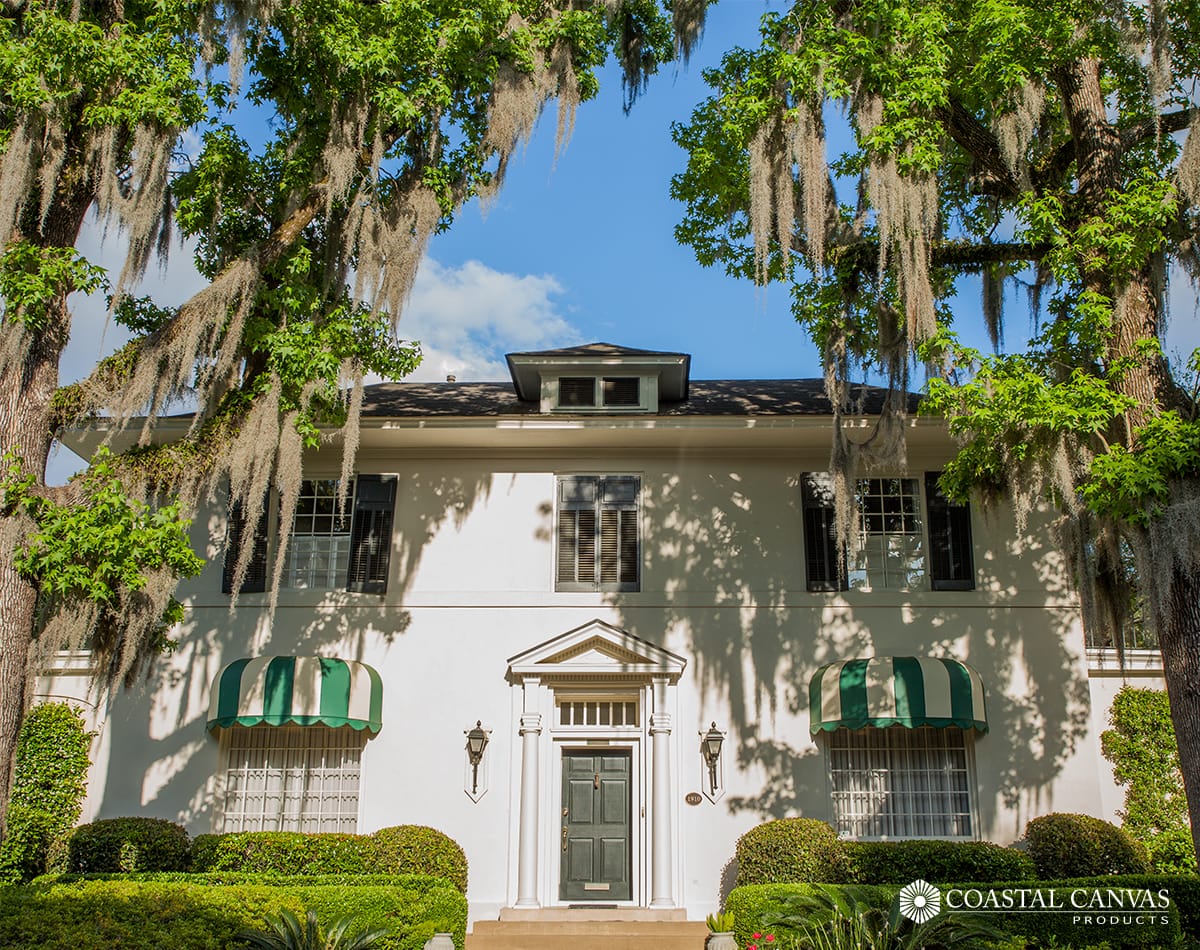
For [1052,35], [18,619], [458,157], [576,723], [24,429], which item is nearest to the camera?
[18,619]

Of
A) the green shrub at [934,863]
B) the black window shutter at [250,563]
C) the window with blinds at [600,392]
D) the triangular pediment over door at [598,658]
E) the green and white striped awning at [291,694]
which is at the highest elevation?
the window with blinds at [600,392]

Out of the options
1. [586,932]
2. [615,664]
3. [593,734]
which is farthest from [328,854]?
[615,664]

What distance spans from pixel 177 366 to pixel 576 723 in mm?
6207

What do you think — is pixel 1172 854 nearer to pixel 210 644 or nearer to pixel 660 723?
pixel 660 723

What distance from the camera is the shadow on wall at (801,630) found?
12180mm

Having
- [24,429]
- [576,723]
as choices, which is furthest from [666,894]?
[24,429]

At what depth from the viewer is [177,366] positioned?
9.90 metres

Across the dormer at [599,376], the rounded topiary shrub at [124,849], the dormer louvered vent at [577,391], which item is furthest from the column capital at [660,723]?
the rounded topiary shrub at [124,849]

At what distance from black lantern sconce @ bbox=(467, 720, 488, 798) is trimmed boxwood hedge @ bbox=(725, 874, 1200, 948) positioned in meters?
3.32

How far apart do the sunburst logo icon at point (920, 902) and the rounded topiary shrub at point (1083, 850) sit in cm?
250

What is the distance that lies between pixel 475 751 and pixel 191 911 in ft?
15.1

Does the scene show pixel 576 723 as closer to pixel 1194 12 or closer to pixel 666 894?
pixel 666 894

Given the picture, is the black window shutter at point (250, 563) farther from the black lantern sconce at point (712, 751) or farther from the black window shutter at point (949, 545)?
the black window shutter at point (949, 545)

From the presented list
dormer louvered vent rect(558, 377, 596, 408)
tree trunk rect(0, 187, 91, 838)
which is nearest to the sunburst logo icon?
dormer louvered vent rect(558, 377, 596, 408)
